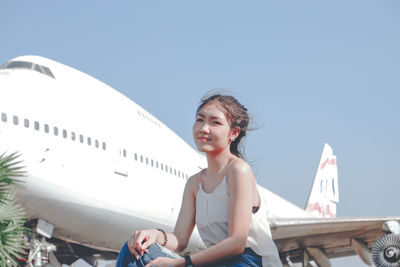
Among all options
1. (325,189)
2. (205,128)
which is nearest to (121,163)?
(205,128)

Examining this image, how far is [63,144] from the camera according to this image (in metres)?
7.00

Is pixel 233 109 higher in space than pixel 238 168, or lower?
higher

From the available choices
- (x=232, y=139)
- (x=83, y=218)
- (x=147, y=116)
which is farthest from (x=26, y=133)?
(x=232, y=139)

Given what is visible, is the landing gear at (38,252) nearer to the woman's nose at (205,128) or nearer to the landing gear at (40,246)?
the landing gear at (40,246)

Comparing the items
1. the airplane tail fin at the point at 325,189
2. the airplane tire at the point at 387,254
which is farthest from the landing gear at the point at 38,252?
the airplane tail fin at the point at 325,189

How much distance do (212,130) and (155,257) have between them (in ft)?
1.50

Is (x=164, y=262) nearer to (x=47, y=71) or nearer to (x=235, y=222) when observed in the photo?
(x=235, y=222)

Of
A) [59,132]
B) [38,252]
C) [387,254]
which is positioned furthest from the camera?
[387,254]

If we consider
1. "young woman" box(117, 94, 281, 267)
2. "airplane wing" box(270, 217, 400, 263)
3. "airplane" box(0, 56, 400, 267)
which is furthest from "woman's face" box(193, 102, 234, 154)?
"airplane wing" box(270, 217, 400, 263)

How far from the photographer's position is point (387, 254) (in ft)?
25.2

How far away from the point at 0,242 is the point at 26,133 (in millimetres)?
4368

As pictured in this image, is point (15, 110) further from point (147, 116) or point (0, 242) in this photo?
point (0, 242)

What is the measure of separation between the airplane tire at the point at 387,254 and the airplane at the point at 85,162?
1cm

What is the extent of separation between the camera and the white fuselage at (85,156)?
6.60m
